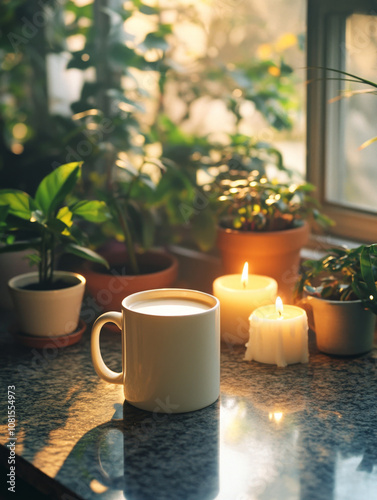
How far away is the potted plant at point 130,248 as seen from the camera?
1.26m

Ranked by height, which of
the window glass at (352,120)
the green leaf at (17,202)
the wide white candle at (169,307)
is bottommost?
the wide white candle at (169,307)

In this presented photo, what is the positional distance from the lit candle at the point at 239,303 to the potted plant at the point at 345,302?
6 cm

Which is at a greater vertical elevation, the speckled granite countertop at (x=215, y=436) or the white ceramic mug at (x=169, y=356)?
the white ceramic mug at (x=169, y=356)

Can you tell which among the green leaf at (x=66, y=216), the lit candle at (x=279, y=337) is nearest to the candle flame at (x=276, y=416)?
the lit candle at (x=279, y=337)

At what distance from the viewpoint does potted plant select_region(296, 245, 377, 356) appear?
1.05m

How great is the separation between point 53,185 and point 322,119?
670mm

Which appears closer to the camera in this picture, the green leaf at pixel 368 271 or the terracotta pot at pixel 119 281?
the green leaf at pixel 368 271

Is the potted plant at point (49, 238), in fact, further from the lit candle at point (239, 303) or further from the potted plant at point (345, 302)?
the potted plant at point (345, 302)

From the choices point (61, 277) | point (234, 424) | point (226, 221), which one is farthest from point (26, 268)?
point (234, 424)

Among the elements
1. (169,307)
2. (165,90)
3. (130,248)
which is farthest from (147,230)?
(165,90)

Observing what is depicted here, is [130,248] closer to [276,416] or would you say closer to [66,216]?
[66,216]

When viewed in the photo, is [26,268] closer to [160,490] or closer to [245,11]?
[160,490]

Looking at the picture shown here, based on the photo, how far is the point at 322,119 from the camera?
1.50m

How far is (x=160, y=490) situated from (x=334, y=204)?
37.2 inches
